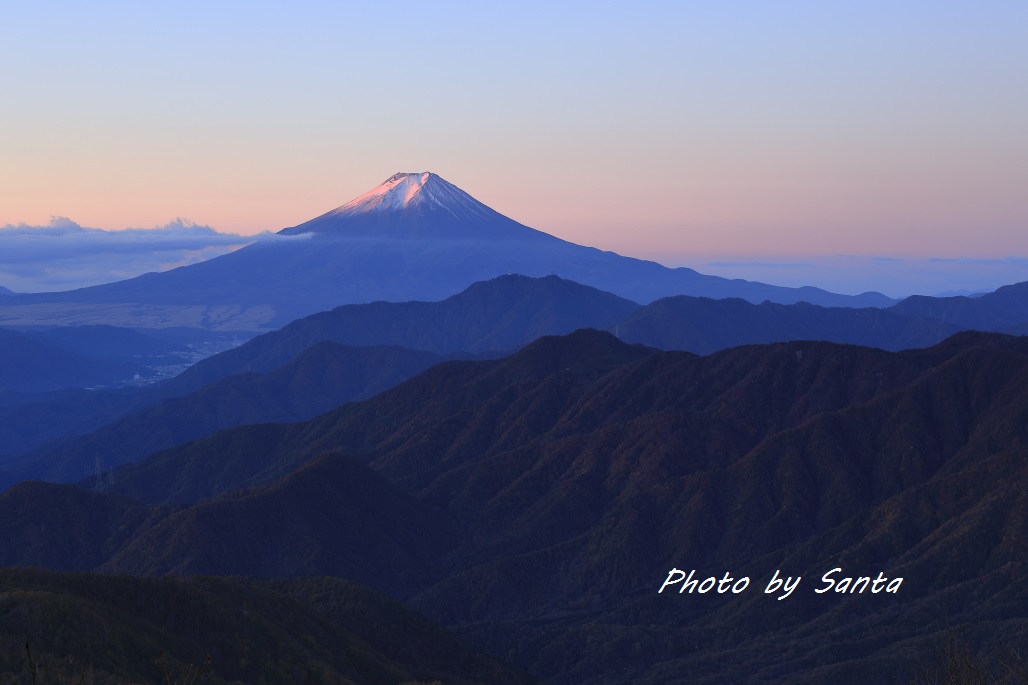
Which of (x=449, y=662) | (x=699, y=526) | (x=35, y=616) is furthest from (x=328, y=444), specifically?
(x=35, y=616)

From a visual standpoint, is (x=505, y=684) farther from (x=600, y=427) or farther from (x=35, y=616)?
(x=600, y=427)

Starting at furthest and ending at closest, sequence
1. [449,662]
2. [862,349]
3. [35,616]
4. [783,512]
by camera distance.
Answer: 1. [862,349]
2. [783,512]
3. [449,662]
4. [35,616]

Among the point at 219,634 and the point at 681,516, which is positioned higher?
the point at 219,634

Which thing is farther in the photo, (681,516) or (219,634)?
(681,516)

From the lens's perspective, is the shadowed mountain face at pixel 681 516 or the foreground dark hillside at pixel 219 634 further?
the shadowed mountain face at pixel 681 516
